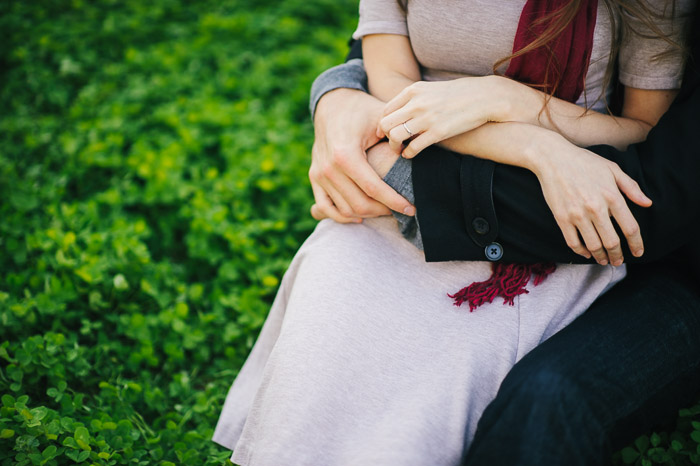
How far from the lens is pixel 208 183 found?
2.75 meters

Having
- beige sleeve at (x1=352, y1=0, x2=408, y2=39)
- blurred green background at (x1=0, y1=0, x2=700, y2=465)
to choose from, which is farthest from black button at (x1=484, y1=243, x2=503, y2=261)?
blurred green background at (x1=0, y1=0, x2=700, y2=465)

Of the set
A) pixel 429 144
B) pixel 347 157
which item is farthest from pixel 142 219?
pixel 429 144

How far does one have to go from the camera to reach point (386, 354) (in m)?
1.28

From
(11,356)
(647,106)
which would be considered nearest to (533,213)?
(647,106)

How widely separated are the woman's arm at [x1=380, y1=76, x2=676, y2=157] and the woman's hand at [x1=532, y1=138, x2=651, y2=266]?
15 cm

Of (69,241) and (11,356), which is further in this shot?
(69,241)

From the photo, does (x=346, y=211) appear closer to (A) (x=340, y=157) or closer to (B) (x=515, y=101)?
(A) (x=340, y=157)

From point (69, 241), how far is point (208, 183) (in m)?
0.75

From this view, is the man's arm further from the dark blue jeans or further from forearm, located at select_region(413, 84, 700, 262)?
the dark blue jeans

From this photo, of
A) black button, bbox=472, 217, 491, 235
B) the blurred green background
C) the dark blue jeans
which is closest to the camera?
the dark blue jeans

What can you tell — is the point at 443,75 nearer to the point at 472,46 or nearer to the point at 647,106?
the point at 472,46

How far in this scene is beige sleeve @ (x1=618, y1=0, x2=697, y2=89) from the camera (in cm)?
124

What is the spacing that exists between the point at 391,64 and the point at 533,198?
2.08 ft

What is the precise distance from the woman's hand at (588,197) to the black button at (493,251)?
0.50ft
